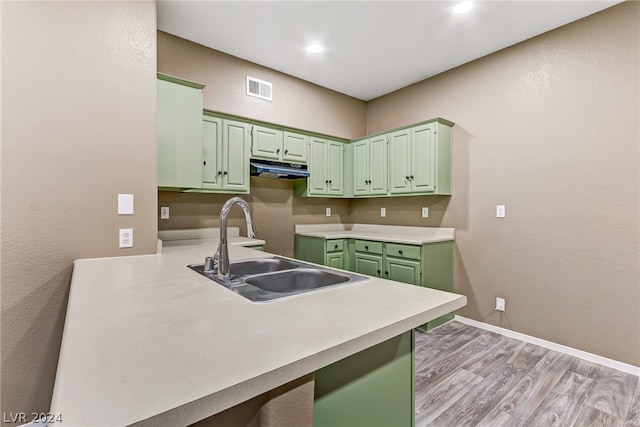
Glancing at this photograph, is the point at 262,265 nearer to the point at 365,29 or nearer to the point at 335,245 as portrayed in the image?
the point at 335,245

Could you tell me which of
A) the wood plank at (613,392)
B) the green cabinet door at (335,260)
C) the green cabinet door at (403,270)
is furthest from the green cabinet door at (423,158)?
the wood plank at (613,392)

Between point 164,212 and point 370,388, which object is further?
point 164,212

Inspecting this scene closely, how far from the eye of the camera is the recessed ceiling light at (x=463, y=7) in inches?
93.8

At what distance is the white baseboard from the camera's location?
2.30 metres

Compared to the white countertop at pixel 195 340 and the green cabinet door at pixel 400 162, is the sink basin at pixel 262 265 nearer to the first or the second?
the white countertop at pixel 195 340

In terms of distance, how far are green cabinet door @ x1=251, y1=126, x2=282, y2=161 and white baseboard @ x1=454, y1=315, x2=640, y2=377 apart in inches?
109

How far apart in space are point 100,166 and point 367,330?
1831 millimetres

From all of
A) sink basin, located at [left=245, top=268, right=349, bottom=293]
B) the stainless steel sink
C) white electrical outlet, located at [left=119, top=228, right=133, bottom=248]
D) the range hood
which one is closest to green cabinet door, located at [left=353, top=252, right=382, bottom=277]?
the range hood

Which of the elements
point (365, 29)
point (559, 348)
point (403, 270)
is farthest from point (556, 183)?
point (365, 29)

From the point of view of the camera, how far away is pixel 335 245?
12.0 feet

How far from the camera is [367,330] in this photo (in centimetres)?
77

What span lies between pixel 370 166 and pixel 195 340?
3.52 meters

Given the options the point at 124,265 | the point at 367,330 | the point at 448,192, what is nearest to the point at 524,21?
the point at 448,192

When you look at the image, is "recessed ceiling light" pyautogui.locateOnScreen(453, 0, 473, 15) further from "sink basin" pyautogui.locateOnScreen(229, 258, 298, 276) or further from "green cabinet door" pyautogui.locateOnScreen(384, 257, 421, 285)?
"sink basin" pyautogui.locateOnScreen(229, 258, 298, 276)
